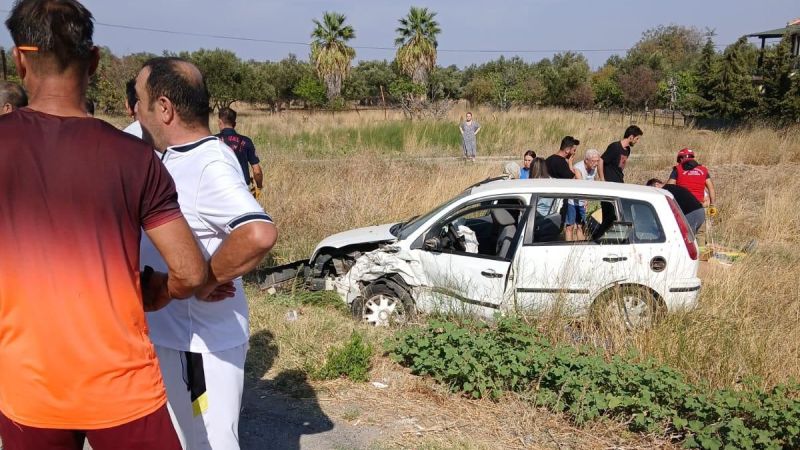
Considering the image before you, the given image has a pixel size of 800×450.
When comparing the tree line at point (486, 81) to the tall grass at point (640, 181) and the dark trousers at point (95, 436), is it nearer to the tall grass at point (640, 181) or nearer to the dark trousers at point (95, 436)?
the tall grass at point (640, 181)

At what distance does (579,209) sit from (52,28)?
640 centimetres

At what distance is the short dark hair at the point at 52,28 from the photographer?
5.90 feet

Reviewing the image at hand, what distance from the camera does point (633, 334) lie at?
5.17m

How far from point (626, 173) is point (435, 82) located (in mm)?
30797

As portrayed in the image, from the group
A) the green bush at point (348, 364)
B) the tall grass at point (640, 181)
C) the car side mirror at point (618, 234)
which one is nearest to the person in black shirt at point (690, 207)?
the tall grass at point (640, 181)

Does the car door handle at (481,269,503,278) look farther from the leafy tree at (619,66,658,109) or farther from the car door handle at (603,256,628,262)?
the leafy tree at (619,66,658,109)

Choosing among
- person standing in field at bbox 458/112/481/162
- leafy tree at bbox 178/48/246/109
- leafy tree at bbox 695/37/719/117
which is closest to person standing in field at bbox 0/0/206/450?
person standing in field at bbox 458/112/481/162

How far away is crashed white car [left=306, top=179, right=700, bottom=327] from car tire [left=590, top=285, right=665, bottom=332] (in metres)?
0.01

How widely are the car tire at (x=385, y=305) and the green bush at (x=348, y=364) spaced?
119 cm

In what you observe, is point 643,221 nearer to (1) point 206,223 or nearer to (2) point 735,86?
(1) point 206,223

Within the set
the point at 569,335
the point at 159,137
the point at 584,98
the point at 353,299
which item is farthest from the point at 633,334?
the point at 584,98

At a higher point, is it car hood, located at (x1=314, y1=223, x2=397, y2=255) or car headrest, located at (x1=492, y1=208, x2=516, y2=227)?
car headrest, located at (x1=492, y1=208, x2=516, y2=227)

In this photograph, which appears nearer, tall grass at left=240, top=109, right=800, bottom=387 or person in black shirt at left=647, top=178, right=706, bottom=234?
tall grass at left=240, top=109, right=800, bottom=387

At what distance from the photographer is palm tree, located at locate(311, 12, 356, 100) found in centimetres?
4225
